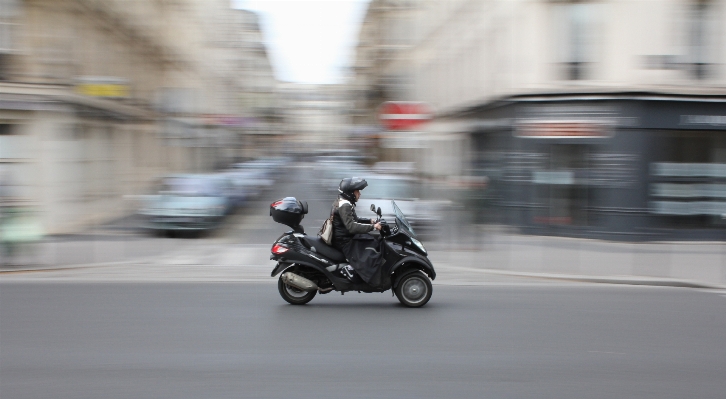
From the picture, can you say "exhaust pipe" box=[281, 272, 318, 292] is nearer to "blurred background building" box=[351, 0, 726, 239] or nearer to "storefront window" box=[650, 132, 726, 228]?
"blurred background building" box=[351, 0, 726, 239]

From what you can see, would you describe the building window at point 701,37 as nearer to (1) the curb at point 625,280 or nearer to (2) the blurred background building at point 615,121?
(2) the blurred background building at point 615,121

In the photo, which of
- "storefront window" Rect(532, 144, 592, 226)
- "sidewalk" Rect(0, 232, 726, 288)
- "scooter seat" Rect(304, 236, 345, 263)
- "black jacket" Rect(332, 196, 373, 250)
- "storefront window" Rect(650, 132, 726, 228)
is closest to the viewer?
"black jacket" Rect(332, 196, 373, 250)

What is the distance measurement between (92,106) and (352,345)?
17908mm

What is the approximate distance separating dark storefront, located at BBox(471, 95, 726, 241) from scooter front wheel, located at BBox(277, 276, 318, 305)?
9.96 metres

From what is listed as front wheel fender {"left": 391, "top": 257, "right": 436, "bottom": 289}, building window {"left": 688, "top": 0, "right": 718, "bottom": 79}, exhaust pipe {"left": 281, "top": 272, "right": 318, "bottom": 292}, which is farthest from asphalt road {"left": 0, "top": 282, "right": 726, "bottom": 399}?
building window {"left": 688, "top": 0, "right": 718, "bottom": 79}

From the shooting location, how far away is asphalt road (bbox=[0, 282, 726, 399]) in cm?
584

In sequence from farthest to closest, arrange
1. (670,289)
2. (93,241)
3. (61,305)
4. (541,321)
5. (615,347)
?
(93,241) < (670,289) < (61,305) < (541,321) < (615,347)

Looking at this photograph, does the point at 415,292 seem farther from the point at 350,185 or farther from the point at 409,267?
the point at 350,185

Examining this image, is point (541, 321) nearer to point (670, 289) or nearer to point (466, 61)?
point (670, 289)

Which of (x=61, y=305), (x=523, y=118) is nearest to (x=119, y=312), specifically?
(x=61, y=305)

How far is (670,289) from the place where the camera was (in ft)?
37.4

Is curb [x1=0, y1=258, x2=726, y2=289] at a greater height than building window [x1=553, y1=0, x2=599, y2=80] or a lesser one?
lesser

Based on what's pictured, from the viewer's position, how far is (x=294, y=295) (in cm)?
913

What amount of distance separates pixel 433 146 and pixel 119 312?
100 ft
